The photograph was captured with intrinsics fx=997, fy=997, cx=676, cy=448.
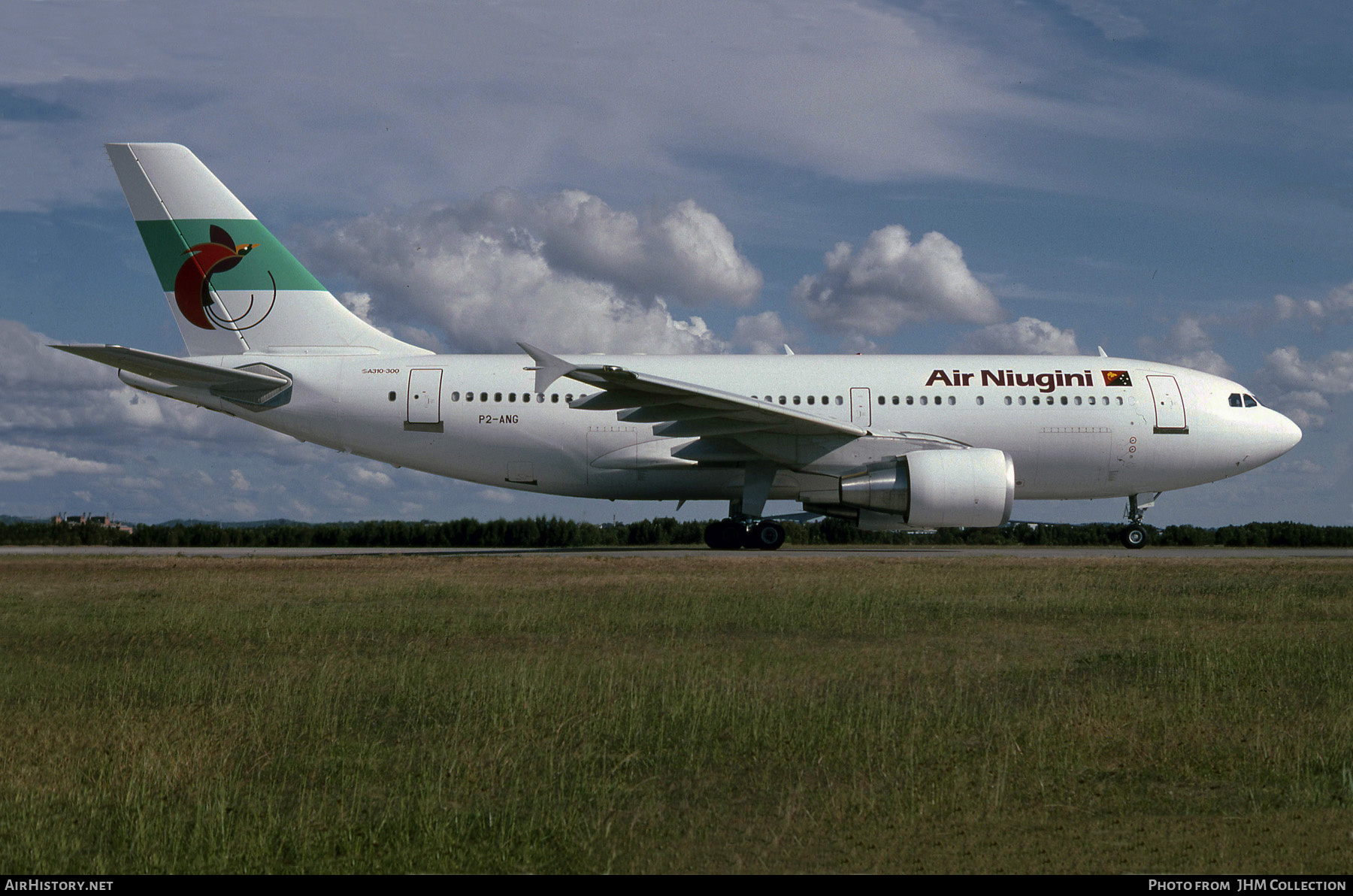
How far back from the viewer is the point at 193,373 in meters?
17.5

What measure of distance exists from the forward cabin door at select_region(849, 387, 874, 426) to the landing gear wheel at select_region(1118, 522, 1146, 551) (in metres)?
6.02

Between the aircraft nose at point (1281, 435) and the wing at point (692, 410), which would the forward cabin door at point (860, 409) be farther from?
the aircraft nose at point (1281, 435)

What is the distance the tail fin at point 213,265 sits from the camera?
18953mm

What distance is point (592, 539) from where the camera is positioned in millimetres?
27484

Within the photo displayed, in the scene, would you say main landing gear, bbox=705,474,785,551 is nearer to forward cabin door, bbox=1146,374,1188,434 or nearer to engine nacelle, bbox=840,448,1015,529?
engine nacelle, bbox=840,448,1015,529

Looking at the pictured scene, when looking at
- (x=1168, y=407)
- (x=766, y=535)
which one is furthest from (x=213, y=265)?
(x=1168, y=407)

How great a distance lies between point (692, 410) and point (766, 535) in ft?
9.33

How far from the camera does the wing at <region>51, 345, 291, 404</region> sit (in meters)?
16.2

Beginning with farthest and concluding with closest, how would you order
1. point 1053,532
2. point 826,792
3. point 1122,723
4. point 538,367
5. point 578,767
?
1. point 1053,532
2. point 538,367
3. point 1122,723
4. point 578,767
5. point 826,792

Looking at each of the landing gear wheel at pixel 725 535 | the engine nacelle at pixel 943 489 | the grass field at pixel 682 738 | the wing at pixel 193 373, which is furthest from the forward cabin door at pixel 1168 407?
the wing at pixel 193 373

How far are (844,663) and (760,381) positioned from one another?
12312mm

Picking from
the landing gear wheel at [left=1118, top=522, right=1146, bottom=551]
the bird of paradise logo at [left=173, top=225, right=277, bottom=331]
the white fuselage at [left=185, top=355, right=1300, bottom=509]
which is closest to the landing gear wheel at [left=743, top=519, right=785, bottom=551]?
the white fuselage at [left=185, top=355, right=1300, bottom=509]
